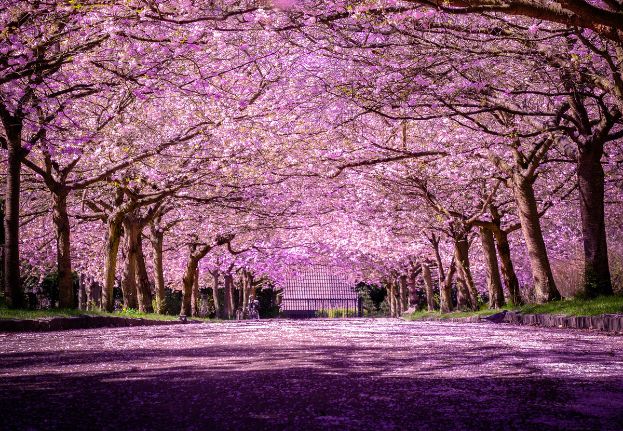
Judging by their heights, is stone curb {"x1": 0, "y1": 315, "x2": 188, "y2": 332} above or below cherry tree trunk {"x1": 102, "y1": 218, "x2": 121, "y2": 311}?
below

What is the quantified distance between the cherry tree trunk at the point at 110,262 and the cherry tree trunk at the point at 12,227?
6856mm

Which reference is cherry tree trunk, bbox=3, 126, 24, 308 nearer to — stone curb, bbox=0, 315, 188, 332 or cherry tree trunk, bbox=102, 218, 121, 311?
stone curb, bbox=0, 315, 188, 332

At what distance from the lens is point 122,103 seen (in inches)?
Result: 819

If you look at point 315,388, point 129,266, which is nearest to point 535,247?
point 129,266

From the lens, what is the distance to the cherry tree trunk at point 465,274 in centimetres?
3030

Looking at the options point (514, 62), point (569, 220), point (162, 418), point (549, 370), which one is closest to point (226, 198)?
point (514, 62)

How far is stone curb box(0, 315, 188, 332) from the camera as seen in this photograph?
13612mm

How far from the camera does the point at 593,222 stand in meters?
17.6

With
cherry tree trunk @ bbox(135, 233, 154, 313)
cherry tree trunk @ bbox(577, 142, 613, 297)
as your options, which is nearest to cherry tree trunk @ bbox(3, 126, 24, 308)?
cherry tree trunk @ bbox(135, 233, 154, 313)

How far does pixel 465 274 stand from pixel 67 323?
60.4ft

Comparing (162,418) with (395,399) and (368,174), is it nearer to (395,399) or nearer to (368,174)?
(395,399)

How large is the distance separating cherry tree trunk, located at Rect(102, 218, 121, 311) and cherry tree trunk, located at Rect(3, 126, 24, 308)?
6.86m

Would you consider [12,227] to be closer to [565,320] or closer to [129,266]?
[129,266]

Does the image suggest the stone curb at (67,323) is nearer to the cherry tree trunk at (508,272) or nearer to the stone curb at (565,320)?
the stone curb at (565,320)
